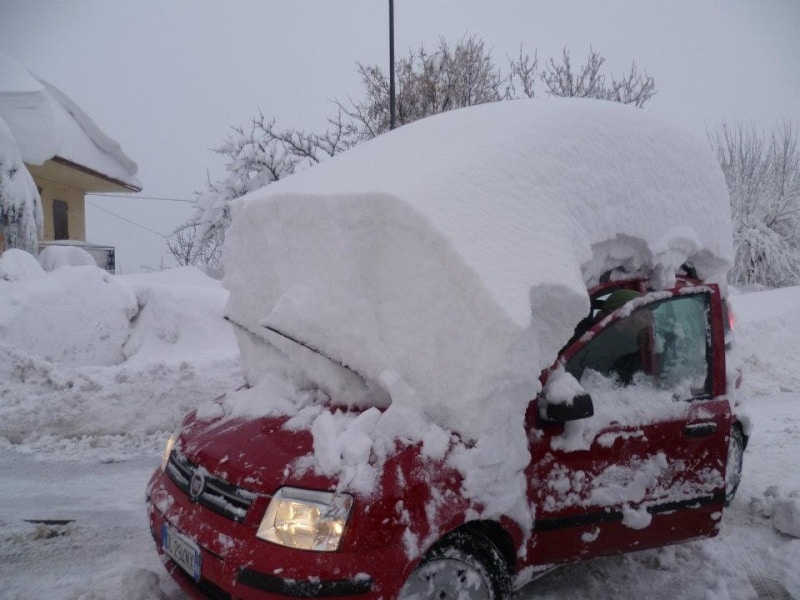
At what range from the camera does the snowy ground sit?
123 inches

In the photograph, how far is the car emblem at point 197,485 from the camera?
2.50m

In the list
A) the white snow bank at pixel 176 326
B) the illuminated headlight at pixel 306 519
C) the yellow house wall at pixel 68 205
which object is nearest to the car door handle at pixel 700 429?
the illuminated headlight at pixel 306 519

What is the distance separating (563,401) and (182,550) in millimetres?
1687

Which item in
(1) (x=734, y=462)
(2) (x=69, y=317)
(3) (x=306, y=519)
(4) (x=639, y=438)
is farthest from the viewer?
(2) (x=69, y=317)

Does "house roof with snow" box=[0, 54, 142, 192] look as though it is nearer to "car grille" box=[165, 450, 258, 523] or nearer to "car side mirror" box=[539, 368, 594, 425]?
"car grille" box=[165, 450, 258, 523]

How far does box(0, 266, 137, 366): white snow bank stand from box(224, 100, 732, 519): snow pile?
14.9ft

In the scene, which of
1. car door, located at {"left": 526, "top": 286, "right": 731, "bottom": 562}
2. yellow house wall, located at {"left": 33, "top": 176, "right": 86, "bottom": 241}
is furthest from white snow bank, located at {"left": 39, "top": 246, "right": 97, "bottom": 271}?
car door, located at {"left": 526, "top": 286, "right": 731, "bottom": 562}

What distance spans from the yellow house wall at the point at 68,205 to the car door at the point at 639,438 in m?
21.3

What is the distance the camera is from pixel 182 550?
2445mm

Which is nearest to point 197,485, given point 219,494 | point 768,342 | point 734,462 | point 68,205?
point 219,494

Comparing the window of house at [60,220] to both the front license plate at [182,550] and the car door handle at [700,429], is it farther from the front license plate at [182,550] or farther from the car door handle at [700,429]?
the car door handle at [700,429]

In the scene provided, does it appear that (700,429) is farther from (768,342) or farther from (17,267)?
(17,267)

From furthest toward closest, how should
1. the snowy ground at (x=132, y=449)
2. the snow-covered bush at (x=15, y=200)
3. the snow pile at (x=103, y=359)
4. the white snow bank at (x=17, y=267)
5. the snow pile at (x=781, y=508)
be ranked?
the snow-covered bush at (x=15, y=200) → the white snow bank at (x=17, y=267) → the snow pile at (x=103, y=359) → the snow pile at (x=781, y=508) → the snowy ground at (x=132, y=449)

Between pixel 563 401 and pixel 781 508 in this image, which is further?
pixel 781 508
